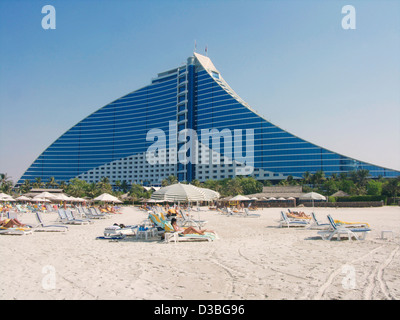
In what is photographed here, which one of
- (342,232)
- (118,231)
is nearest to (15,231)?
(118,231)

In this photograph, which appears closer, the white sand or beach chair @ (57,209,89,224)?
the white sand

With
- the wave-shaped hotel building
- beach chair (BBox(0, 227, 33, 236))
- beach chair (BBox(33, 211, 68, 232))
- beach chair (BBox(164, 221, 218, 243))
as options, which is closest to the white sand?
beach chair (BBox(164, 221, 218, 243))

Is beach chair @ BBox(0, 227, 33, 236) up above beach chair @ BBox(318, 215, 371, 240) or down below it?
below

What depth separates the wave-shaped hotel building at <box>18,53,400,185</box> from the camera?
95062 mm

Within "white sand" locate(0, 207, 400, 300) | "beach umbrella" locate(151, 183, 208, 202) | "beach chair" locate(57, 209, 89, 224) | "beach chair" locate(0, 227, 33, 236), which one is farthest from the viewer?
"beach chair" locate(57, 209, 89, 224)

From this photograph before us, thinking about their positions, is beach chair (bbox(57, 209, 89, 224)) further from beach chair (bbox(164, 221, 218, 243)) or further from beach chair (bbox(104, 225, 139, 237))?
beach chair (bbox(164, 221, 218, 243))

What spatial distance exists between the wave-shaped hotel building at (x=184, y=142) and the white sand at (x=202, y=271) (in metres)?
86.4

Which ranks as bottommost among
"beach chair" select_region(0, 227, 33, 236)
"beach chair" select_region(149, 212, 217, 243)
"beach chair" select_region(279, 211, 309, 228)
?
"beach chair" select_region(279, 211, 309, 228)

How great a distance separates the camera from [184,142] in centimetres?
11006

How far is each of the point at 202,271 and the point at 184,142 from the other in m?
104

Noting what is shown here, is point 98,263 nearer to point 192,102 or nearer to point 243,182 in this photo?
point 243,182

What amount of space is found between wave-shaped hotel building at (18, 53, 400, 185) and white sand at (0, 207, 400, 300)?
86.4 meters

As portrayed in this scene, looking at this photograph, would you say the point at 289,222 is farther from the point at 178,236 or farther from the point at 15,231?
the point at 15,231
